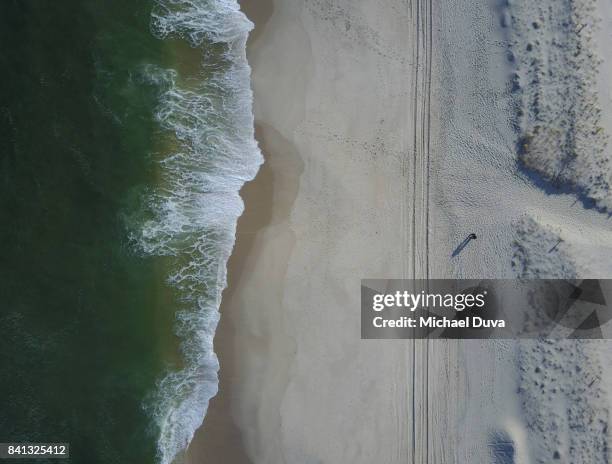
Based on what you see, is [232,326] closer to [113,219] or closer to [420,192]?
[113,219]

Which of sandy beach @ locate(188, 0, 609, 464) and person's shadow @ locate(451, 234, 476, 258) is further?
person's shadow @ locate(451, 234, 476, 258)

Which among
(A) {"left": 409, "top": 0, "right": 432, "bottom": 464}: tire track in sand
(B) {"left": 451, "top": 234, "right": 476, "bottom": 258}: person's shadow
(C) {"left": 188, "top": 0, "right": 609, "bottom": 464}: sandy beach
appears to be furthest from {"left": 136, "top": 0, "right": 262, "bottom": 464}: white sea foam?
(B) {"left": 451, "top": 234, "right": 476, "bottom": 258}: person's shadow

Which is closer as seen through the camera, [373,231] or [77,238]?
[77,238]

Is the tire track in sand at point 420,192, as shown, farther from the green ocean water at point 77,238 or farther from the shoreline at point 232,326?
the green ocean water at point 77,238

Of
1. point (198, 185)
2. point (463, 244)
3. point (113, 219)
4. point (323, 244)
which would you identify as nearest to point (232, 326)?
point (323, 244)

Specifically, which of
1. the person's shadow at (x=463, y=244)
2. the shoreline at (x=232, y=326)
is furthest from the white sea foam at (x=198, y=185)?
the person's shadow at (x=463, y=244)

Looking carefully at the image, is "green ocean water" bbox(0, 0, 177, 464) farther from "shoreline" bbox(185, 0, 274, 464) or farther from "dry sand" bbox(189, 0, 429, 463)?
"dry sand" bbox(189, 0, 429, 463)
